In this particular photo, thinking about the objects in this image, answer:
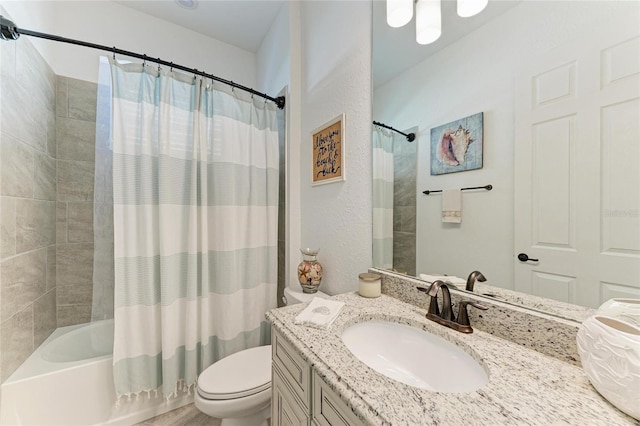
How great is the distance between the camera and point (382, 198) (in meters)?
1.12

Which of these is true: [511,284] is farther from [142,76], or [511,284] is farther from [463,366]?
[142,76]

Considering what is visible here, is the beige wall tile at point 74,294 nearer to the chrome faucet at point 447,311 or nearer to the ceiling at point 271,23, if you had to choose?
the ceiling at point 271,23

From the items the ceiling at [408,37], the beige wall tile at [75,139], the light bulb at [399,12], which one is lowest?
the beige wall tile at [75,139]

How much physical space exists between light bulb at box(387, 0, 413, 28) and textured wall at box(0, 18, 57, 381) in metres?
1.82

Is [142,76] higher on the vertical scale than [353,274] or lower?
higher

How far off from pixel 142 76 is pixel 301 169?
1.06m

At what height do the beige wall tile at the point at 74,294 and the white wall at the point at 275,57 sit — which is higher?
the white wall at the point at 275,57

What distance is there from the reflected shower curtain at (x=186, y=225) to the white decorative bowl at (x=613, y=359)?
1533 mm

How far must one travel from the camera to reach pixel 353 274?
1.25 metres

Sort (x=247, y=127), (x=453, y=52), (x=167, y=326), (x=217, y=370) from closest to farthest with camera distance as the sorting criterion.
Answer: (x=453, y=52) → (x=217, y=370) → (x=167, y=326) → (x=247, y=127)

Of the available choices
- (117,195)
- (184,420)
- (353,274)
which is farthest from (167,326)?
(353,274)

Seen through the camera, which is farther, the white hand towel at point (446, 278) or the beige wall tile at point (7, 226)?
the beige wall tile at point (7, 226)

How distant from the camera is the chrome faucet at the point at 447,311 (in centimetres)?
71

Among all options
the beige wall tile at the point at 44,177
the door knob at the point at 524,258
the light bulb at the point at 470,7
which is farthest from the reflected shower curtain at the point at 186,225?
the door knob at the point at 524,258
